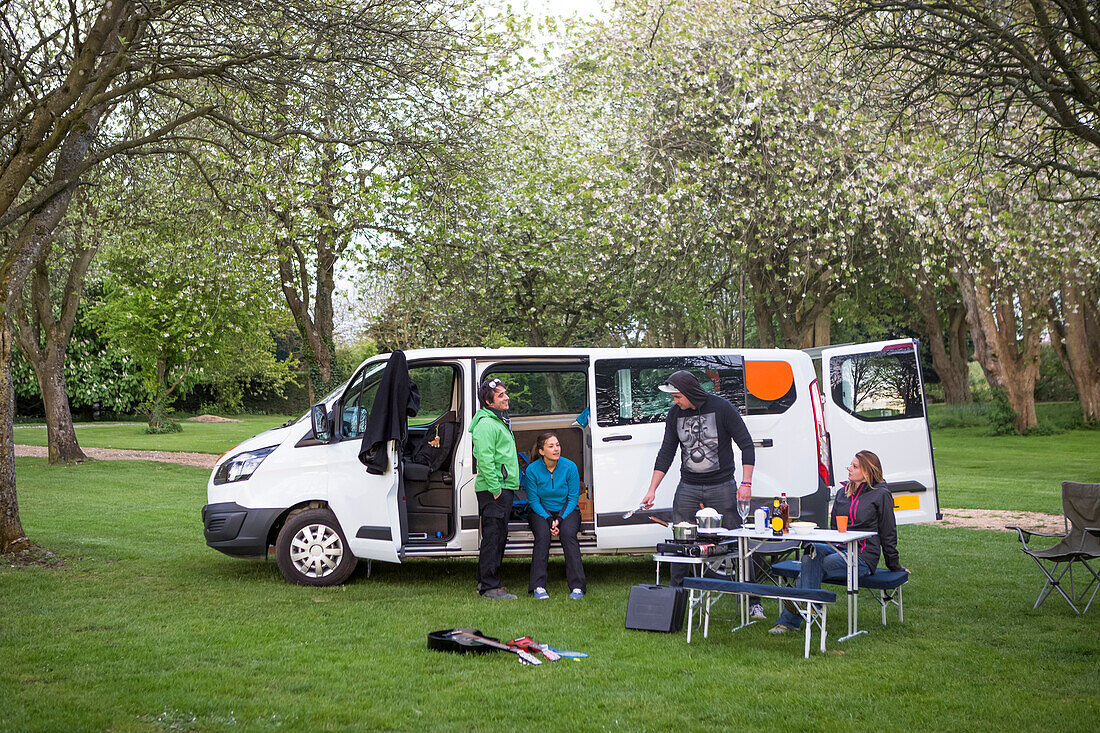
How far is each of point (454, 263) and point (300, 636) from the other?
12009 mm

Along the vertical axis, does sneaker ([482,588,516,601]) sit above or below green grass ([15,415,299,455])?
below

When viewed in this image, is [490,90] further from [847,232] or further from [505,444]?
[505,444]

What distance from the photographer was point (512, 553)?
8.37m

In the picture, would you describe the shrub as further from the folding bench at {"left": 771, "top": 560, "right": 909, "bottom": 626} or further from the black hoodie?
the folding bench at {"left": 771, "top": 560, "right": 909, "bottom": 626}

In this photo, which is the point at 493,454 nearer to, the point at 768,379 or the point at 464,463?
the point at 464,463

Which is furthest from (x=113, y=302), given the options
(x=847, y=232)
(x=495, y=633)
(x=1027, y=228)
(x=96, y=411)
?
(x=495, y=633)

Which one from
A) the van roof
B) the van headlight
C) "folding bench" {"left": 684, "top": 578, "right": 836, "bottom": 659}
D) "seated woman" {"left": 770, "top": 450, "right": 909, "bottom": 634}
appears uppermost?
the van roof

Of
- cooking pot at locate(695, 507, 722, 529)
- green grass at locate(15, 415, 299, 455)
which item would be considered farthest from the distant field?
cooking pot at locate(695, 507, 722, 529)

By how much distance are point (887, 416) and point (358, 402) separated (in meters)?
5.13

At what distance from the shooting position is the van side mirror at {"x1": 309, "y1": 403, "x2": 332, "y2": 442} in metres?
8.41

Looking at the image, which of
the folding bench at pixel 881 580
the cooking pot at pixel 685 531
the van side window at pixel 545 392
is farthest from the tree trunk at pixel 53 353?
the folding bench at pixel 881 580

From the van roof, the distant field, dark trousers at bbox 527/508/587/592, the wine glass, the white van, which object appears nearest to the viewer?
the wine glass

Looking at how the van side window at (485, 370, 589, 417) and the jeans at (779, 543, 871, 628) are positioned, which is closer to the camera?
the jeans at (779, 543, 871, 628)

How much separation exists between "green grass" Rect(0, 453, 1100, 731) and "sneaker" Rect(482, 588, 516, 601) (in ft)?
0.44
